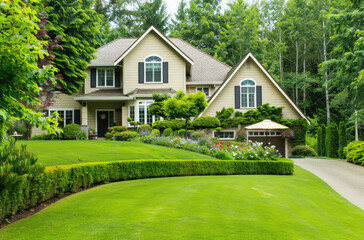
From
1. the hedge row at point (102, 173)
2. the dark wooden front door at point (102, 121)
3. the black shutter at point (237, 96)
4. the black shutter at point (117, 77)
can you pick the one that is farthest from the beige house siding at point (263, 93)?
the hedge row at point (102, 173)

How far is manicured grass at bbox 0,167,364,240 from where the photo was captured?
5.00m

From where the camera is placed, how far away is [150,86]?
85.5 feet

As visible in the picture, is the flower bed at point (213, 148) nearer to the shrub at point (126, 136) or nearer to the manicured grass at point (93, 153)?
the shrub at point (126, 136)

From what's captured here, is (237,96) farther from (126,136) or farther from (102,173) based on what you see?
(102,173)

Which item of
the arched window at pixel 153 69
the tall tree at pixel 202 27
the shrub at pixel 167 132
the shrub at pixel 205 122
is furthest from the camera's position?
the tall tree at pixel 202 27

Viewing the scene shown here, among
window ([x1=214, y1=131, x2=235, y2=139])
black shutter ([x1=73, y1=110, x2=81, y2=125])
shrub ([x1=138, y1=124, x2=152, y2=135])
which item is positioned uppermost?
black shutter ([x1=73, y1=110, x2=81, y2=125])

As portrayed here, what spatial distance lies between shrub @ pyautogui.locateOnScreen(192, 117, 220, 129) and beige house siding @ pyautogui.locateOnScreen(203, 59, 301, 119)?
4.91 feet

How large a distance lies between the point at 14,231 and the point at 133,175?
6690 millimetres

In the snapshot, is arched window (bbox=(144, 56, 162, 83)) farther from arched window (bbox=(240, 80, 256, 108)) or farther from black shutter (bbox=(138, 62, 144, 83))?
arched window (bbox=(240, 80, 256, 108))

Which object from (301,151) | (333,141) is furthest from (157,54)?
(333,141)

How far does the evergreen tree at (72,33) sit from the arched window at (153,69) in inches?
196

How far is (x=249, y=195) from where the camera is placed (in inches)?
312

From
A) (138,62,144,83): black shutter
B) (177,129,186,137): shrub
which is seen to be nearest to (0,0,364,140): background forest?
(138,62,144,83): black shutter

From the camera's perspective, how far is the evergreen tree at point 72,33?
2062 cm
